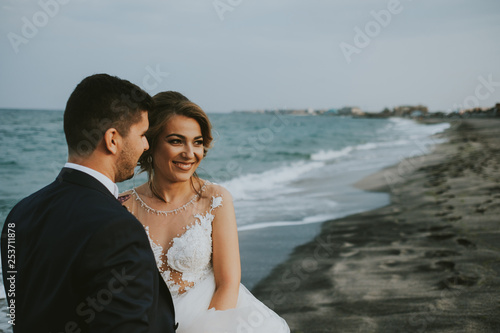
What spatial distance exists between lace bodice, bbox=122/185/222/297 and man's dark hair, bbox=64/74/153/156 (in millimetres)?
1429

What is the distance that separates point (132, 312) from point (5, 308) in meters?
4.46

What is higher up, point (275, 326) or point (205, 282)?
point (205, 282)

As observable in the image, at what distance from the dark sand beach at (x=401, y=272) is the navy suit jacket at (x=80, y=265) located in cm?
325

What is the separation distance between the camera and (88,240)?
1728 mm

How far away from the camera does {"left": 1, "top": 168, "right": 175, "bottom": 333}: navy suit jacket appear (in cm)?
172

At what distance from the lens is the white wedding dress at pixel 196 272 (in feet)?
9.85

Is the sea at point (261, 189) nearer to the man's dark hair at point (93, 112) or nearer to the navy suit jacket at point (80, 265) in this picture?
the man's dark hair at point (93, 112)

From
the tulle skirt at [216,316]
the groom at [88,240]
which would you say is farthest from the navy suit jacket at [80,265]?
the tulle skirt at [216,316]

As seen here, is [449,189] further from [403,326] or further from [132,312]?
[132,312]

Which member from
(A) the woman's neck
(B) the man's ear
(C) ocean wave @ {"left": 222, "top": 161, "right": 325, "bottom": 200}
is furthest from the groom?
(C) ocean wave @ {"left": 222, "top": 161, "right": 325, "bottom": 200}

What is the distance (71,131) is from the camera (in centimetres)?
202

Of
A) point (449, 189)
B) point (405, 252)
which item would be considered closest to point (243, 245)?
point (405, 252)

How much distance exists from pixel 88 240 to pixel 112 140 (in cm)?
51

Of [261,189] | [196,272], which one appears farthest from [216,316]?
[261,189]
